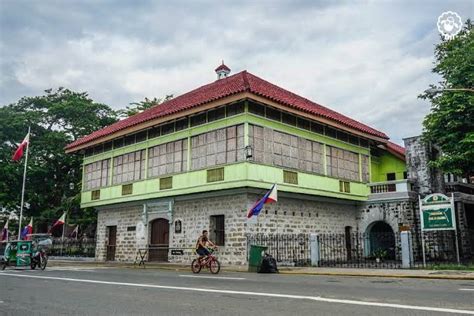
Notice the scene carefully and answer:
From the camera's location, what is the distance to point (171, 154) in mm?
23156

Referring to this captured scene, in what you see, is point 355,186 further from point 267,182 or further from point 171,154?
point 171,154

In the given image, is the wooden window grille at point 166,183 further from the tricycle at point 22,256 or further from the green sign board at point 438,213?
the green sign board at point 438,213

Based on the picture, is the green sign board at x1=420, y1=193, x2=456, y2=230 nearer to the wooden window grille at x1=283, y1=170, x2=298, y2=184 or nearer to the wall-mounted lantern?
the wooden window grille at x1=283, y1=170, x2=298, y2=184

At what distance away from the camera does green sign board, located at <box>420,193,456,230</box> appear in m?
16.7

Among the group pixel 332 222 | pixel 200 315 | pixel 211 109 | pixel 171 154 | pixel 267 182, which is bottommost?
pixel 200 315

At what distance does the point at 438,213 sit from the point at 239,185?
786cm

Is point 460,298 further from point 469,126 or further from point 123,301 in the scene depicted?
point 469,126

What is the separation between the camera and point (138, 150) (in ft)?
82.5

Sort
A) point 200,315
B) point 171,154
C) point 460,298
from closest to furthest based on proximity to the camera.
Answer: point 200,315 → point 460,298 → point 171,154

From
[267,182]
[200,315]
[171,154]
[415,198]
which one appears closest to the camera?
[200,315]

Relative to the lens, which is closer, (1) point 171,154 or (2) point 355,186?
(1) point 171,154

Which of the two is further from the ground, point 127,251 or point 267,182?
point 267,182

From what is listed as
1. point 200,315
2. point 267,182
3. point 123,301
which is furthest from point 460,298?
point 267,182

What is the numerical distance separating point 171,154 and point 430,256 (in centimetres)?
1435
